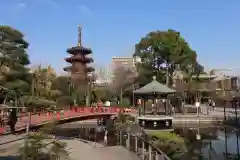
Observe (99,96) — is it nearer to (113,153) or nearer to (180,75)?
(180,75)

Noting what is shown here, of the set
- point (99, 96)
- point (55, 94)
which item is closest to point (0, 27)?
point (55, 94)

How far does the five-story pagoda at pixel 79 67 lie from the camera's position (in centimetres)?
6570

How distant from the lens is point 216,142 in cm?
2662

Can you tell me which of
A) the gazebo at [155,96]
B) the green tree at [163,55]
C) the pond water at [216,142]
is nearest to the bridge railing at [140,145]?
the pond water at [216,142]

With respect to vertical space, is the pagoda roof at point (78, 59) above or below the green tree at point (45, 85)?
above

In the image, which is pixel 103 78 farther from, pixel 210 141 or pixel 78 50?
pixel 210 141

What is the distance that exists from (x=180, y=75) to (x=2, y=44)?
1311 inches

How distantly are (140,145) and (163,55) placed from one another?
5000 cm

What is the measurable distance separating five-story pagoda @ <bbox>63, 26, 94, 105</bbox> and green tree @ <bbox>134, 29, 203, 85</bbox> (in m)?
12.3

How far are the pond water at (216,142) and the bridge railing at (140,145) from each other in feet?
15.0

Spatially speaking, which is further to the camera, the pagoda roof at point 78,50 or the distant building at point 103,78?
the distant building at point 103,78

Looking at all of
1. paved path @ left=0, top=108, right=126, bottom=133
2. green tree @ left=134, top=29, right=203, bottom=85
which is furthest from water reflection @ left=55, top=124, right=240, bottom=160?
green tree @ left=134, top=29, right=203, bottom=85

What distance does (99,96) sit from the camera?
63.9 metres

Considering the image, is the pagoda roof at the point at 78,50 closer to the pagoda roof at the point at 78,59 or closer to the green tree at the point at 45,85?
the pagoda roof at the point at 78,59
